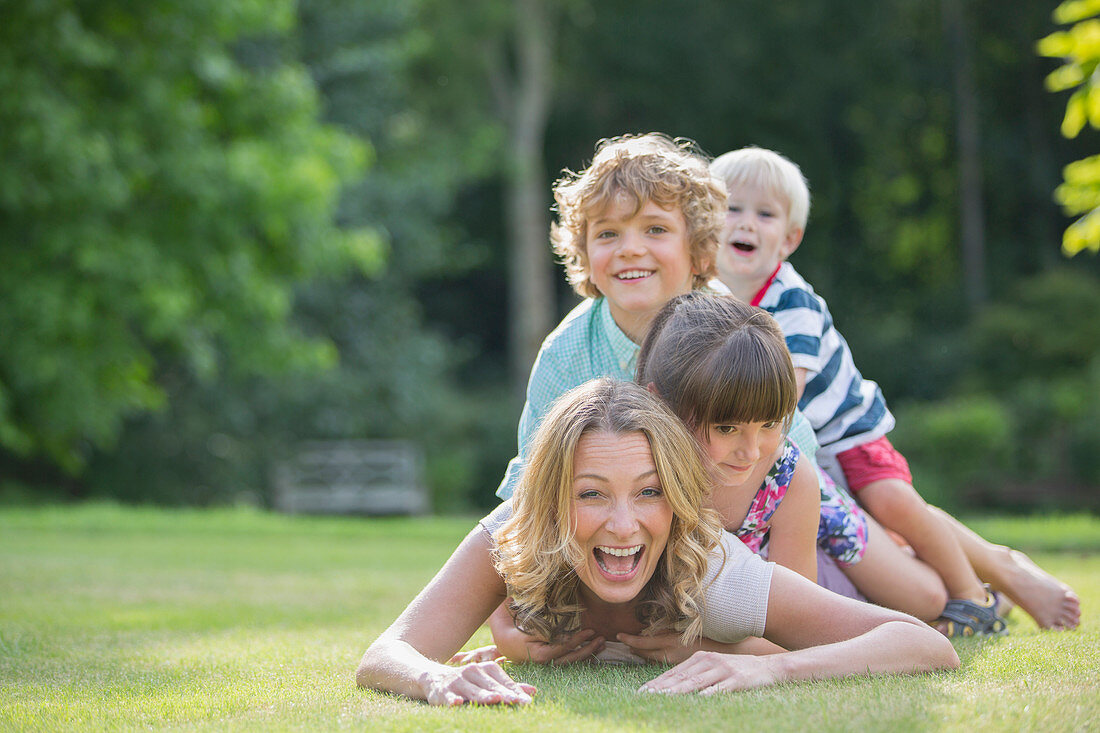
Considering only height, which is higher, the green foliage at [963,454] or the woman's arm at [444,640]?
the woman's arm at [444,640]

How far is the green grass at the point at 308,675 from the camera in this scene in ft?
8.83

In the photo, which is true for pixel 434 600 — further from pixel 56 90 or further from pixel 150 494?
pixel 150 494

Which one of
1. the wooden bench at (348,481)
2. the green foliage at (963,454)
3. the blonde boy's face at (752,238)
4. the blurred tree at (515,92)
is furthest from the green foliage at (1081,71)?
the blurred tree at (515,92)

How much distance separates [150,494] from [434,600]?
17.4 m

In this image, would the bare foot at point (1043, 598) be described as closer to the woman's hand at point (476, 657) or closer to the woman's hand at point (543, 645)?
the woman's hand at point (543, 645)

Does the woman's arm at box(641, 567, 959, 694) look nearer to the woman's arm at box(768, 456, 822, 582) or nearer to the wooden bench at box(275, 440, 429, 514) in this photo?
the woman's arm at box(768, 456, 822, 582)

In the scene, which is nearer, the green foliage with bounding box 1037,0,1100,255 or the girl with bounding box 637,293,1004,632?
the girl with bounding box 637,293,1004,632

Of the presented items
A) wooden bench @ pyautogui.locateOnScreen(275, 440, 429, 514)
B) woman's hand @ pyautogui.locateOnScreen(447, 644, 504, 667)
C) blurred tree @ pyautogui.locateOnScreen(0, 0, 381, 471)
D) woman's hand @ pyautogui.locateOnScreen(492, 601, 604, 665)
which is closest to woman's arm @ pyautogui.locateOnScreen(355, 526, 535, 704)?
woman's hand @ pyautogui.locateOnScreen(492, 601, 604, 665)

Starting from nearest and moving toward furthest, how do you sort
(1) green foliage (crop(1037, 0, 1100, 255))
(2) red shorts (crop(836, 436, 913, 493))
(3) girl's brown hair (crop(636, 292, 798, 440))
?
(3) girl's brown hair (crop(636, 292, 798, 440)) < (2) red shorts (crop(836, 436, 913, 493)) < (1) green foliage (crop(1037, 0, 1100, 255))

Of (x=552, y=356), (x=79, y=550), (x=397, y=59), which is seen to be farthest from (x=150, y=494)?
(x=552, y=356)

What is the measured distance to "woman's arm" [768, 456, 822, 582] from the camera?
3.71m

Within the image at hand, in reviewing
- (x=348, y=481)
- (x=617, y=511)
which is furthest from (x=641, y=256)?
(x=348, y=481)

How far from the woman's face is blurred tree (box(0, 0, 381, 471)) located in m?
10.0

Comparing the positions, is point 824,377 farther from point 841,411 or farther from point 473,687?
point 473,687
